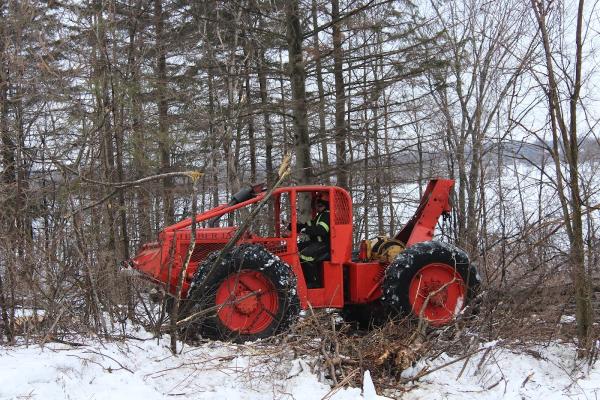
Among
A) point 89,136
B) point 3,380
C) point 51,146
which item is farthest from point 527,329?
point 51,146

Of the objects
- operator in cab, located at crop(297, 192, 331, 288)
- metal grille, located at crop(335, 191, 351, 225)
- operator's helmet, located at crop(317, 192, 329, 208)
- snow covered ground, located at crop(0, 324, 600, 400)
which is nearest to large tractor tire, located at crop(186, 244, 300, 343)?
snow covered ground, located at crop(0, 324, 600, 400)

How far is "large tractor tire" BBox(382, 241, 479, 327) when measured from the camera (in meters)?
7.10

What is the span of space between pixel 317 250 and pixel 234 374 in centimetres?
252

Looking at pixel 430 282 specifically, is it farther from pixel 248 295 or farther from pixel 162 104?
pixel 162 104

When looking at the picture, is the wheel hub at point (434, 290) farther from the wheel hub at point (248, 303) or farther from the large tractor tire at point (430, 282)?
the wheel hub at point (248, 303)

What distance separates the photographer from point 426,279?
7316 millimetres

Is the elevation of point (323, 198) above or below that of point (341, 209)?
above

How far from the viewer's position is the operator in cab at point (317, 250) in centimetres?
745

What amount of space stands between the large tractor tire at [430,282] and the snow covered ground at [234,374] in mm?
1097

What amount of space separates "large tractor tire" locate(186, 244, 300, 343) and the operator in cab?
729 millimetres

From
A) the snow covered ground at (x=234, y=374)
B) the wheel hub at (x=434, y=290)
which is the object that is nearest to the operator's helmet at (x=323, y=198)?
the wheel hub at (x=434, y=290)

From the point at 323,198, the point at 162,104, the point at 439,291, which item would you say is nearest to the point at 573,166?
the point at 439,291

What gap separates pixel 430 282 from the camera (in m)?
7.35

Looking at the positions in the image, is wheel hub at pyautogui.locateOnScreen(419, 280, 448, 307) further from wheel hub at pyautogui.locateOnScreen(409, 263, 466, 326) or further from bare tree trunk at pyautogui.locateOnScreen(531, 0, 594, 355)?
bare tree trunk at pyautogui.locateOnScreen(531, 0, 594, 355)
